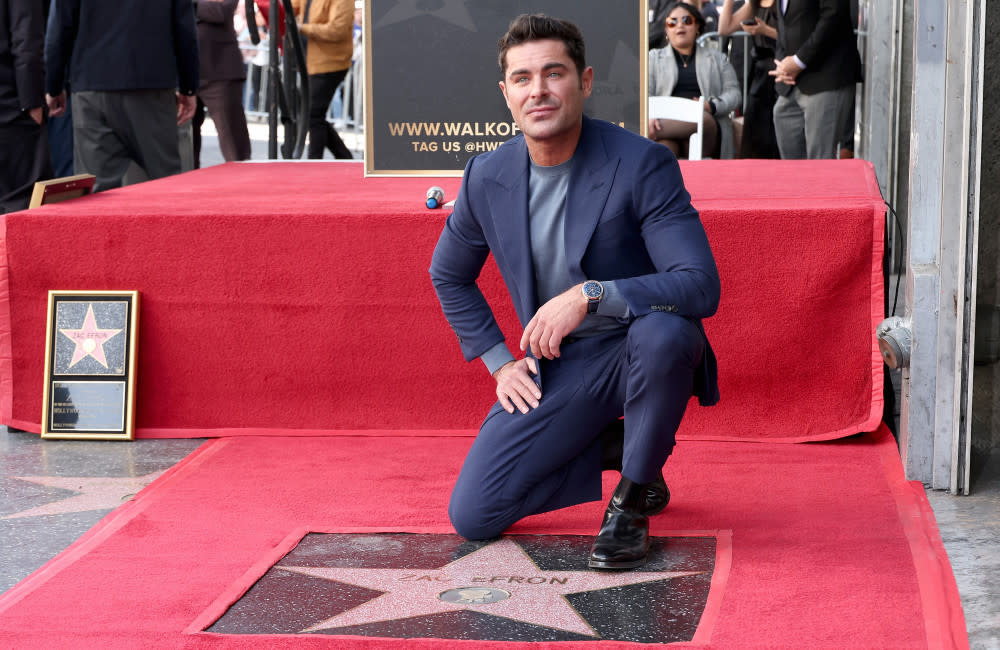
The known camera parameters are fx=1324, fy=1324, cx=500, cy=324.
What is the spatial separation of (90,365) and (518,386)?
57.9 inches

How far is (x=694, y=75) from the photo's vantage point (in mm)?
6809

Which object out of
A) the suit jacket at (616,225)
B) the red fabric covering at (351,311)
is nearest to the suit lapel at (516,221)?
the suit jacket at (616,225)

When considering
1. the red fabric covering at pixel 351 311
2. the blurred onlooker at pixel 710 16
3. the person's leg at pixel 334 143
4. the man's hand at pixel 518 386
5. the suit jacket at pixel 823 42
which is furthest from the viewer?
the blurred onlooker at pixel 710 16

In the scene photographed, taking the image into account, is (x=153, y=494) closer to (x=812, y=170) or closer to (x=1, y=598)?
(x=1, y=598)

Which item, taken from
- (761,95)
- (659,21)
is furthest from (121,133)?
(761,95)

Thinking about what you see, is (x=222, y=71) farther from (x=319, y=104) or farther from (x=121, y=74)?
(x=121, y=74)

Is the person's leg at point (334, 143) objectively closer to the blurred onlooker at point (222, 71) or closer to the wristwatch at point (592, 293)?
the blurred onlooker at point (222, 71)

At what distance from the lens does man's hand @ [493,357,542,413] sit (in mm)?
2730

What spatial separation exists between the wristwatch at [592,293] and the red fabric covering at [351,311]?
0.90 m

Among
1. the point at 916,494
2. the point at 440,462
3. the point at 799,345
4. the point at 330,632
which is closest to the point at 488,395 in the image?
the point at 440,462

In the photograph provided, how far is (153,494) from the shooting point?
3115mm

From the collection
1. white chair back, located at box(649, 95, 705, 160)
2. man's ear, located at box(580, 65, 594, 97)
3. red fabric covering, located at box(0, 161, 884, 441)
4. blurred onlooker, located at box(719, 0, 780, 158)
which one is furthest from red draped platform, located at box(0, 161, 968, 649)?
blurred onlooker, located at box(719, 0, 780, 158)

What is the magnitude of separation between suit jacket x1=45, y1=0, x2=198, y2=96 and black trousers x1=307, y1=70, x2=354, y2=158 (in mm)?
2170

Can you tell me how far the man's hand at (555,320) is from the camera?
250cm
